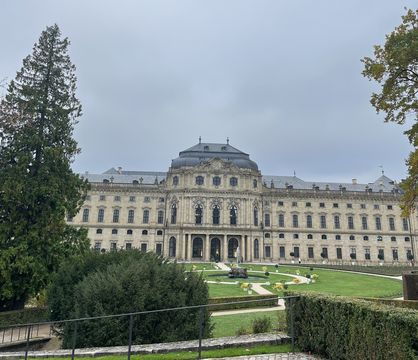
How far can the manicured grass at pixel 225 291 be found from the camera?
83.4ft

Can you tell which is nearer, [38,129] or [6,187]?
[6,187]

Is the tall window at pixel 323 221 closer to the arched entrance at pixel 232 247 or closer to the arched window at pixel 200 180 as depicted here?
the arched entrance at pixel 232 247

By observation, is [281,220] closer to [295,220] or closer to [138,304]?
[295,220]

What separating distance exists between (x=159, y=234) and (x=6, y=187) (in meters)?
48.3

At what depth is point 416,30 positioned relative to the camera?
16.8 m

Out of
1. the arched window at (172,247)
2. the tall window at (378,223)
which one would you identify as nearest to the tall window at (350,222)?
the tall window at (378,223)

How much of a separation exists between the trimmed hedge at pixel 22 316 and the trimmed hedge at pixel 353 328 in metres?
13.3

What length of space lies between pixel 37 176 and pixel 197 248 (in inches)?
1799

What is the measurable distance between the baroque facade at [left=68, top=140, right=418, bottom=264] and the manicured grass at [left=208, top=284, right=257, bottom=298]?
32.8m

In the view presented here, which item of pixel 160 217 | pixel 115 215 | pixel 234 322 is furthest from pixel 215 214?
pixel 234 322

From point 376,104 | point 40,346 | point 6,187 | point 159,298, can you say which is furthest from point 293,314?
point 6,187

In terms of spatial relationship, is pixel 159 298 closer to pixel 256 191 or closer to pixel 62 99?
pixel 62 99

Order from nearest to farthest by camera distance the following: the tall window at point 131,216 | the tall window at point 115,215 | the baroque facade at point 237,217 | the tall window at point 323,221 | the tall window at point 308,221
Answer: the baroque facade at point 237,217
the tall window at point 115,215
the tall window at point 131,216
the tall window at point 308,221
the tall window at point 323,221

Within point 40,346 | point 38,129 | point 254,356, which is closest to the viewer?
point 254,356
